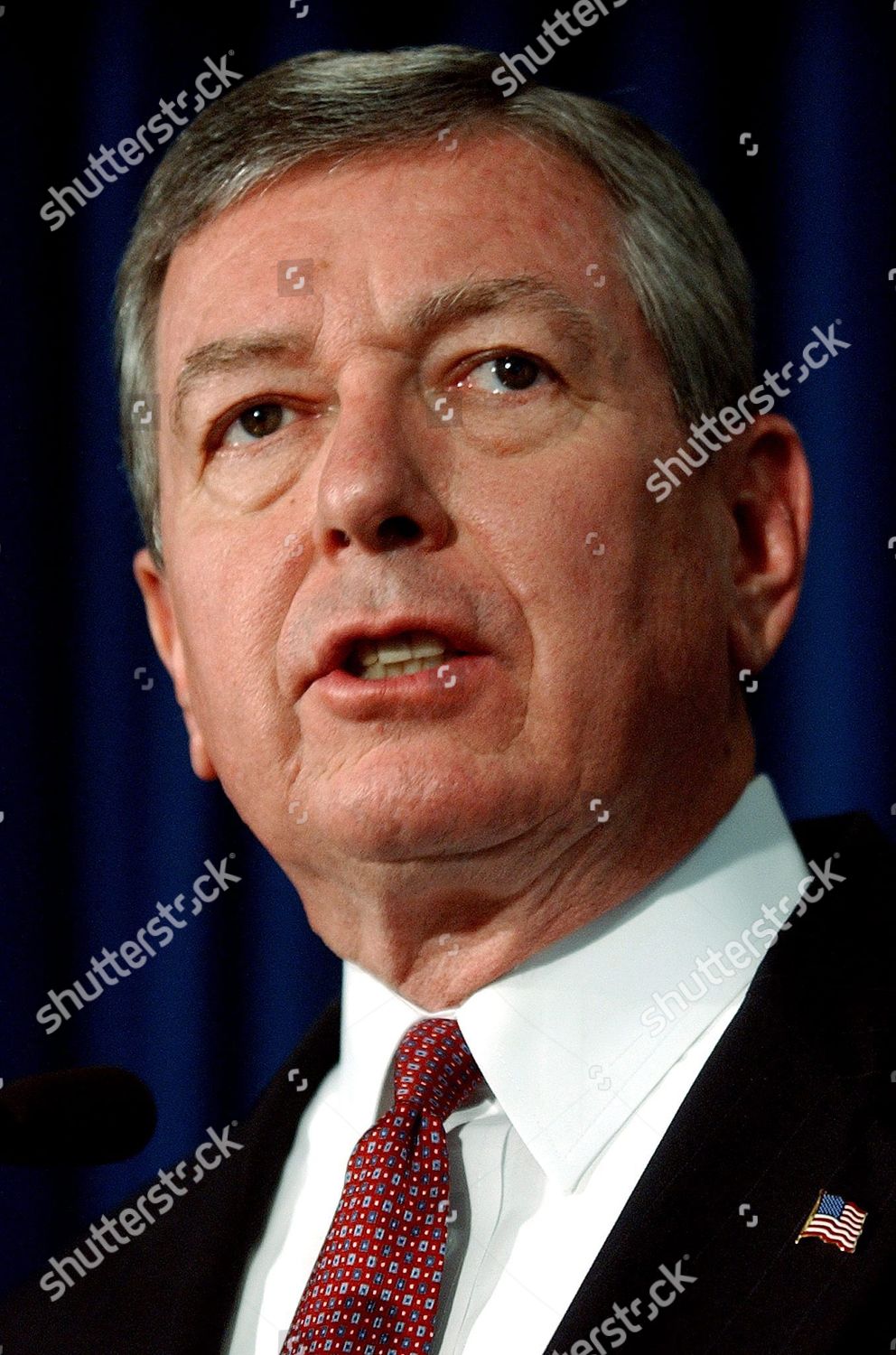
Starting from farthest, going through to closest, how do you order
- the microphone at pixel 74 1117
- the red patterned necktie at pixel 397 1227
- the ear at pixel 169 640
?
the ear at pixel 169 640 < the red patterned necktie at pixel 397 1227 < the microphone at pixel 74 1117

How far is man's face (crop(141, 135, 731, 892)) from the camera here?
1.31m

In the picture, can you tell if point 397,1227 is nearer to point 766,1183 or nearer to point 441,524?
point 766,1183

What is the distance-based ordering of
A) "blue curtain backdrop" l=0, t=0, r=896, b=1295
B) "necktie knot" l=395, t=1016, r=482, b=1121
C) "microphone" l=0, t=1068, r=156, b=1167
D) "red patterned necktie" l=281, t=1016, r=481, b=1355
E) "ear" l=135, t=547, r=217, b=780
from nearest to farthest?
"microphone" l=0, t=1068, r=156, b=1167, "red patterned necktie" l=281, t=1016, r=481, b=1355, "necktie knot" l=395, t=1016, r=482, b=1121, "ear" l=135, t=547, r=217, b=780, "blue curtain backdrop" l=0, t=0, r=896, b=1295

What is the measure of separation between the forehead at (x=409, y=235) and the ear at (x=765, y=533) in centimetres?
19

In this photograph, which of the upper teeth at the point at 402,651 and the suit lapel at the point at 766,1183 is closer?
the suit lapel at the point at 766,1183

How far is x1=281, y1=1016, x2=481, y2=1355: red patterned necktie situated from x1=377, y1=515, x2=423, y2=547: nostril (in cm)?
40

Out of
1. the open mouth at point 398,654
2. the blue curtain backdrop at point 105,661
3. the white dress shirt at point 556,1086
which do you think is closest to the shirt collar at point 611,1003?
the white dress shirt at point 556,1086

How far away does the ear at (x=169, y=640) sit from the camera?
162 cm

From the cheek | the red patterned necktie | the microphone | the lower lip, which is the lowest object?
the red patterned necktie

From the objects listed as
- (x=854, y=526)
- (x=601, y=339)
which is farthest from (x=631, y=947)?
(x=854, y=526)

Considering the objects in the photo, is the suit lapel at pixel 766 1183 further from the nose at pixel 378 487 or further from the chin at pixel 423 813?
the nose at pixel 378 487

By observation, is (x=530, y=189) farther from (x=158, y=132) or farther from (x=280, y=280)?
(x=158, y=132)

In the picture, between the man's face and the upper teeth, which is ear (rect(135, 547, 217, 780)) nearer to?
the man's face

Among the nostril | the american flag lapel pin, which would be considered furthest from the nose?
the american flag lapel pin
